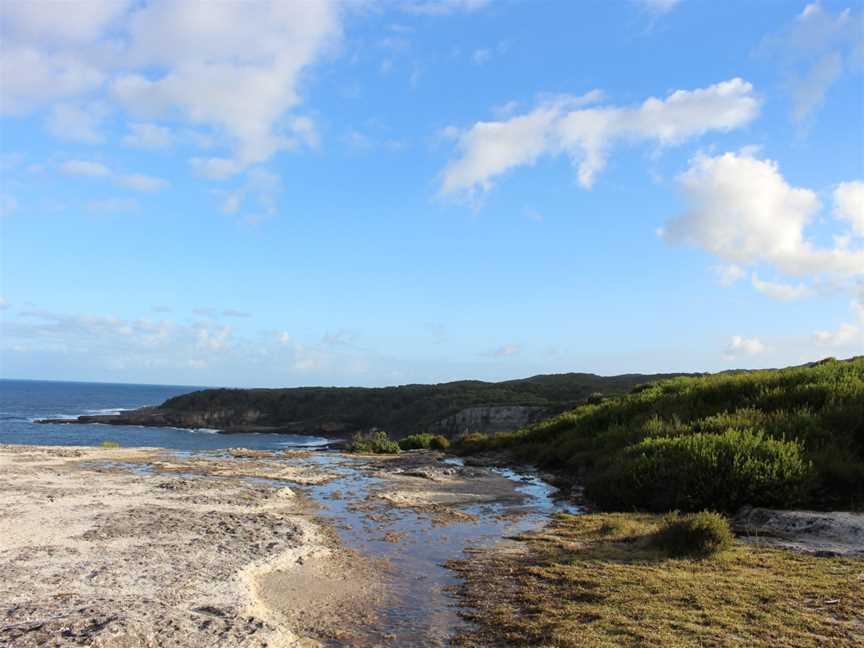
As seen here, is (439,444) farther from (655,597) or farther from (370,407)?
(370,407)

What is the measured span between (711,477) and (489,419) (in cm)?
4886

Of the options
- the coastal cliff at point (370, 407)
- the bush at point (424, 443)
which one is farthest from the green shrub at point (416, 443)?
the coastal cliff at point (370, 407)

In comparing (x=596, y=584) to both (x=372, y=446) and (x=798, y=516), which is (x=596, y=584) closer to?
(x=798, y=516)

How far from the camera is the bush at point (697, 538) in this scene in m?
8.05

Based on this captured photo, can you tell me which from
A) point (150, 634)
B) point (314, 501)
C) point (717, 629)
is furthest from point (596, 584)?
point (314, 501)

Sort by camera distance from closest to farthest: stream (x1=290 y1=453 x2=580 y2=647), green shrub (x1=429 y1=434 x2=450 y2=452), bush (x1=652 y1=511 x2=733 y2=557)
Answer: stream (x1=290 y1=453 x2=580 y2=647)
bush (x1=652 y1=511 x2=733 y2=557)
green shrub (x1=429 y1=434 x2=450 y2=452)

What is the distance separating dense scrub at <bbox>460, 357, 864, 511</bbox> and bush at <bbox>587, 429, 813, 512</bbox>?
0.06ft

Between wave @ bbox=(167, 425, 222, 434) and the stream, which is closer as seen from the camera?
the stream

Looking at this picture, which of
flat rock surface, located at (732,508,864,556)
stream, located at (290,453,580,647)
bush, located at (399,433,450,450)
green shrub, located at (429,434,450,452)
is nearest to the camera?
stream, located at (290,453,580,647)

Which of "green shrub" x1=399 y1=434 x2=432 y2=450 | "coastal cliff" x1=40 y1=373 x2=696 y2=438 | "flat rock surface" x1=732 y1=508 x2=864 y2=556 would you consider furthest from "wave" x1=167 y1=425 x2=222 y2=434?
"flat rock surface" x1=732 y1=508 x2=864 y2=556

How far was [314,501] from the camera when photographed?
41.6 ft

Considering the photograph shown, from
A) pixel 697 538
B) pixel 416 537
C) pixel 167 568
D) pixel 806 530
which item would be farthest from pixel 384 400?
pixel 167 568

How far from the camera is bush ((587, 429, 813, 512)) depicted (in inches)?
453

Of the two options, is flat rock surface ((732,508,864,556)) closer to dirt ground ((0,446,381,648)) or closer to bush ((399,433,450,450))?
dirt ground ((0,446,381,648))
